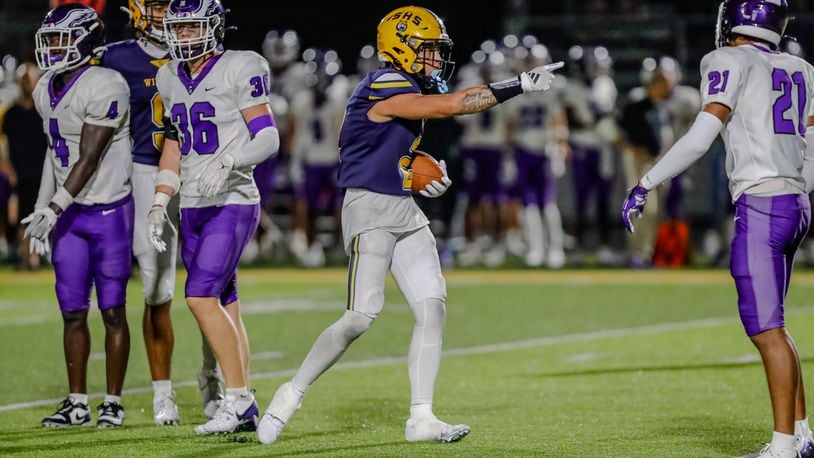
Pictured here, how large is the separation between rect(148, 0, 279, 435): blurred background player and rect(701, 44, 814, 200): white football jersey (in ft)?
5.93

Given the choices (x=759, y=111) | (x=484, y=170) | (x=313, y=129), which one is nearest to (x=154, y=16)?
(x=759, y=111)

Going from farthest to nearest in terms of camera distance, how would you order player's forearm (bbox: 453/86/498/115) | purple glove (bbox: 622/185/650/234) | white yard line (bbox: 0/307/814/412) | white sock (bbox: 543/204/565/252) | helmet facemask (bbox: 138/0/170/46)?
white sock (bbox: 543/204/565/252) < white yard line (bbox: 0/307/814/412) < helmet facemask (bbox: 138/0/170/46) < player's forearm (bbox: 453/86/498/115) < purple glove (bbox: 622/185/650/234)

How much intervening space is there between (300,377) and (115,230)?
1.23 metres

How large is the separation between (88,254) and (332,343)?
4.44ft

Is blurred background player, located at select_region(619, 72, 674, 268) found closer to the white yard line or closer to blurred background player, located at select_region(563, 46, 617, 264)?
blurred background player, located at select_region(563, 46, 617, 264)

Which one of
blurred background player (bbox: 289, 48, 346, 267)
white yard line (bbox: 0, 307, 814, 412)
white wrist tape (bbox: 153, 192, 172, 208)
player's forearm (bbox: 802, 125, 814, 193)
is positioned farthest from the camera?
blurred background player (bbox: 289, 48, 346, 267)

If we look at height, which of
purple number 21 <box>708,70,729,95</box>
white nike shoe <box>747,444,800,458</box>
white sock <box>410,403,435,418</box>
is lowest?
white nike shoe <box>747,444,800,458</box>

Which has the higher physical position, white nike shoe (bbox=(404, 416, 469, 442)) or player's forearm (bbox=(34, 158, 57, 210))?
player's forearm (bbox=(34, 158, 57, 210))

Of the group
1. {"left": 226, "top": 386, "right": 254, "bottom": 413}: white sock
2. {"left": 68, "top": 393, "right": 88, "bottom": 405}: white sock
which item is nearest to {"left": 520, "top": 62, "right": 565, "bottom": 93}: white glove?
{"left": 226, "top": 386, "right": 254, "bottom": 413}: white sock

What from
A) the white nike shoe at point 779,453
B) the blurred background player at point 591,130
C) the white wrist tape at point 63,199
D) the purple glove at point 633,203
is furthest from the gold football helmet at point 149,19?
the blurred background player at point 591,130

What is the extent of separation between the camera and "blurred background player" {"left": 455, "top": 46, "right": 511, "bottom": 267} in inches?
603

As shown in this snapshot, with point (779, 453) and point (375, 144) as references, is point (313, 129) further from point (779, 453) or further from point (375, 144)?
point (779, 453)

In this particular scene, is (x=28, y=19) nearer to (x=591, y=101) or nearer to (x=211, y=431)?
(x=591, y=101)

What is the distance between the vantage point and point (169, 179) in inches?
240
